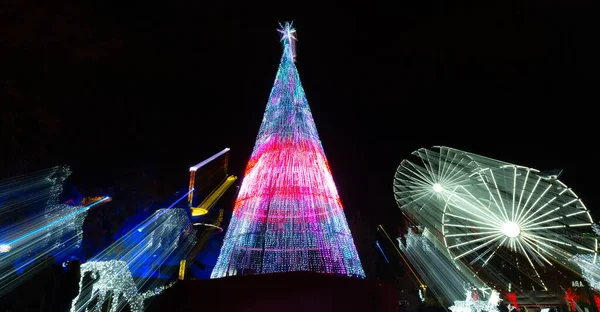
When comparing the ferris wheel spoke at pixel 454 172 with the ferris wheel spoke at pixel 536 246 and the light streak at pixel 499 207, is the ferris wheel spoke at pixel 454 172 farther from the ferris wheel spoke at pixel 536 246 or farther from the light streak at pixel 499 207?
the ferris wheel spoke at pixel 536 246

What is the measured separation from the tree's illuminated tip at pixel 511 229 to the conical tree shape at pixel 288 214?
626cm

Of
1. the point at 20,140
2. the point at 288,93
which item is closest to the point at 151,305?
the point at 20,140

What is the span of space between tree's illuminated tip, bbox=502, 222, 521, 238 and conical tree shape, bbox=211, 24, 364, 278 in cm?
626

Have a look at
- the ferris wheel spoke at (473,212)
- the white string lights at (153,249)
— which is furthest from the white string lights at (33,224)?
the ferris wheel spoke at (473,212)

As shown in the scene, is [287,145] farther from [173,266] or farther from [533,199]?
[173,266]

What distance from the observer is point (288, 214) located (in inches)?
357

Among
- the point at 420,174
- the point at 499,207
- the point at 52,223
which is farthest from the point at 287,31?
the point at 52,223

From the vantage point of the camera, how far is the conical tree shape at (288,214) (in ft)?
27.8

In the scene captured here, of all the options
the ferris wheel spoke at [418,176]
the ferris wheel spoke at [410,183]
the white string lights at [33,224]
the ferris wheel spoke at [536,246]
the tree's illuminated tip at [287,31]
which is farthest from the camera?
the ferris wheel spoke at [410,183]

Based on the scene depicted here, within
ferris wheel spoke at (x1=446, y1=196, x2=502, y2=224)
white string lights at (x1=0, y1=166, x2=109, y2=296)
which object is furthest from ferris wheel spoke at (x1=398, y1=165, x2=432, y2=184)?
white string lights at (x1=0, y1=166, x2=109, y2=296)

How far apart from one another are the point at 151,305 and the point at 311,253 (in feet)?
22.9

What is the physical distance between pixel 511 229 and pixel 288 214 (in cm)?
818

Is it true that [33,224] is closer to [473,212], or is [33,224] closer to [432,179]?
[432,179]

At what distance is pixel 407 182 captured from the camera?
15469 mm
